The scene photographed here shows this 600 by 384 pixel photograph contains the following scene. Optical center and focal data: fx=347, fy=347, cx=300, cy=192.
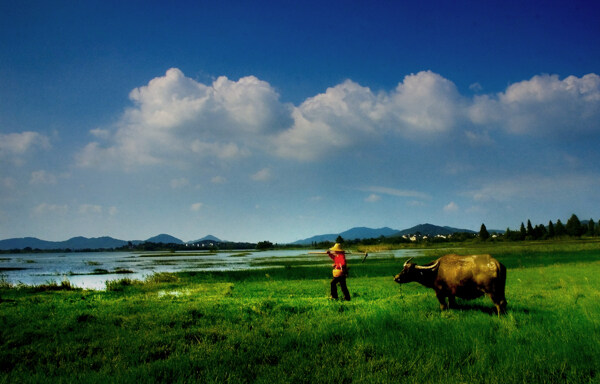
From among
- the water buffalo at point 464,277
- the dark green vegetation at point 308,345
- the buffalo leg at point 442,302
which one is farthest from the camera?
the buffalo leg at point 442,302

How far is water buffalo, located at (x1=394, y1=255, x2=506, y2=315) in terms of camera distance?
9656 mm

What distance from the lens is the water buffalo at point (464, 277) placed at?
9.66m

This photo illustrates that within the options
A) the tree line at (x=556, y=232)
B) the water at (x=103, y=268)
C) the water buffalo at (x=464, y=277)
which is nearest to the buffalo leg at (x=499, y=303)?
the water buffalo at (x=464, y=277)

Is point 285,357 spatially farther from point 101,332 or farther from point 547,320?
point 547,320

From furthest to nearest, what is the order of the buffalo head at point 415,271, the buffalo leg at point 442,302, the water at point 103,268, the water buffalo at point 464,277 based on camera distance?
the water at point 103,268 < the buffalo head at point 415,271 < the buffalo leg at point 442,302 < the water buffalo at point 464,277

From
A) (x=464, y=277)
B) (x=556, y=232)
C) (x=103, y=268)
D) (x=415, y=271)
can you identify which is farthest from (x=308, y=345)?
(x=556, y=232)

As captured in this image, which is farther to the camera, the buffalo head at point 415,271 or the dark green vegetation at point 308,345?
the buffalo head at point 415,271

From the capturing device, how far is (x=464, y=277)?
10211mm

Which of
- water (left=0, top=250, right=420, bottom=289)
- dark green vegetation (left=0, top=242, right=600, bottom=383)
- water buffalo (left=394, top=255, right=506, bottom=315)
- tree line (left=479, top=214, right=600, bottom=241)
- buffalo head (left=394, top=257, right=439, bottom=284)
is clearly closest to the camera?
dark green vegetation (left=0, top=242, right=600, bottom=383)

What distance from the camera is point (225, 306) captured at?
1200cm

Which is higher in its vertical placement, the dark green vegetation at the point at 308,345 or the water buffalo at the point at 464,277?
the water buffalo at the point at 464,277

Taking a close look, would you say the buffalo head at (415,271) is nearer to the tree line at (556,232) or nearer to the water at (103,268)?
the water at (103,268)

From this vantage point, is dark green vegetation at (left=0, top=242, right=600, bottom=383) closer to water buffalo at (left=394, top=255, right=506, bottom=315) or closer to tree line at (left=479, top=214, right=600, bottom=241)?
water buffalo at (left=394, top=255, right=506, bottom=315)

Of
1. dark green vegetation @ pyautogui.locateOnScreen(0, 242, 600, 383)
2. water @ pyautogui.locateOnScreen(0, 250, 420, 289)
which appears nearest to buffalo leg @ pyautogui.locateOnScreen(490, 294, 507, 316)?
dark green vegetation @ pyautogui.locateOnScreen(0, 242, 600, 383)
